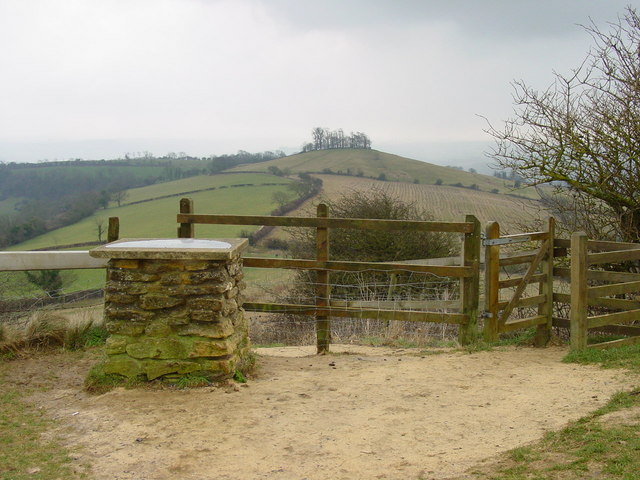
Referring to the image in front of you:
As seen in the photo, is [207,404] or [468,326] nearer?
[207,404]

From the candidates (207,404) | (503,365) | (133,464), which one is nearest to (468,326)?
(503,365)

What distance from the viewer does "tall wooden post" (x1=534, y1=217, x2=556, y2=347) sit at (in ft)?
24.3

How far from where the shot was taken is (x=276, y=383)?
18.8 ft

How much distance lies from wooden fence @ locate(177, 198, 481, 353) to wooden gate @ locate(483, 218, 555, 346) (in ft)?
0.52

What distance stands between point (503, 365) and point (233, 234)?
26.0 meters

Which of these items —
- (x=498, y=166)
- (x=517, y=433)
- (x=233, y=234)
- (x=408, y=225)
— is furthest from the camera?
(x=233, y=234)

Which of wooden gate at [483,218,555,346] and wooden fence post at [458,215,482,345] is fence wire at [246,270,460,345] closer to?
wooden fence post at [458,215,482,345]

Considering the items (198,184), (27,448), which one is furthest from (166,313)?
(198,184)

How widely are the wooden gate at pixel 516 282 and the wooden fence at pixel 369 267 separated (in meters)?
0.16

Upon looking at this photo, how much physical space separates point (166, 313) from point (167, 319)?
2.3 inches

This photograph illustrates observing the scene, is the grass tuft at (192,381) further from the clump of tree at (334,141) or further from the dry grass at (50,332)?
the clump of tree at (334,141)

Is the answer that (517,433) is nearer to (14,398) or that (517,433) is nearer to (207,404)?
(207,404)

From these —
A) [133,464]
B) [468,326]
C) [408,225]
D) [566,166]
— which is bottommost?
[133,464]

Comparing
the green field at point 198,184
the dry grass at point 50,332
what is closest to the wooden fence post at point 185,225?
the dry grass at point 50,332
